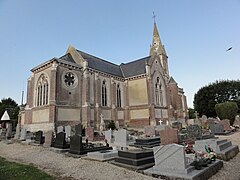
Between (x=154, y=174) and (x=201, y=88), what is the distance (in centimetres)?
4638

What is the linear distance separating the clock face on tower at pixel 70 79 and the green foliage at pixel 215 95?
34320 millimetres

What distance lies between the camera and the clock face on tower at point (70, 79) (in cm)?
2231

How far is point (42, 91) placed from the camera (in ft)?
73.8

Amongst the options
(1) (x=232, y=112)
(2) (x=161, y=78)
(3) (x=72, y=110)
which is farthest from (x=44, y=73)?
(1) (x=232, y=112)

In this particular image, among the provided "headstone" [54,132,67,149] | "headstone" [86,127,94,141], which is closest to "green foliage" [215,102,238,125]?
"headstone" [86,127,94,141]

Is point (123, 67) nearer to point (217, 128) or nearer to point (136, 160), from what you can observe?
point (217, 128)

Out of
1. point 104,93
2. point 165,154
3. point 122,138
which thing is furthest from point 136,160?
point 104,93

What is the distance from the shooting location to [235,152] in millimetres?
9094

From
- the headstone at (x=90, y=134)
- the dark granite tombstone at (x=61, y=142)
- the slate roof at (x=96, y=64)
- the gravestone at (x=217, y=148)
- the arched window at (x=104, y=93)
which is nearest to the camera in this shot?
the gravestone at (x=217, y=148)

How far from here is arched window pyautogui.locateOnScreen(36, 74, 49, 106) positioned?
21922 millimetres

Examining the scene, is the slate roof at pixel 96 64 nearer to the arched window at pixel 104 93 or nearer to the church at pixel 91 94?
the church at pixel 91 94

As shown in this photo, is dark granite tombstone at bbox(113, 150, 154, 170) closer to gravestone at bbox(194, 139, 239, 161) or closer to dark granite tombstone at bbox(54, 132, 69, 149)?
gravestone at bbox(194, 139, 239, 161)

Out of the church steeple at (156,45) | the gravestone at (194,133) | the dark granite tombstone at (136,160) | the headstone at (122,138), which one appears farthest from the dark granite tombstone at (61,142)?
A: the church steeple at (156,45)

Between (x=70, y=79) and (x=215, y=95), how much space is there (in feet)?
122
